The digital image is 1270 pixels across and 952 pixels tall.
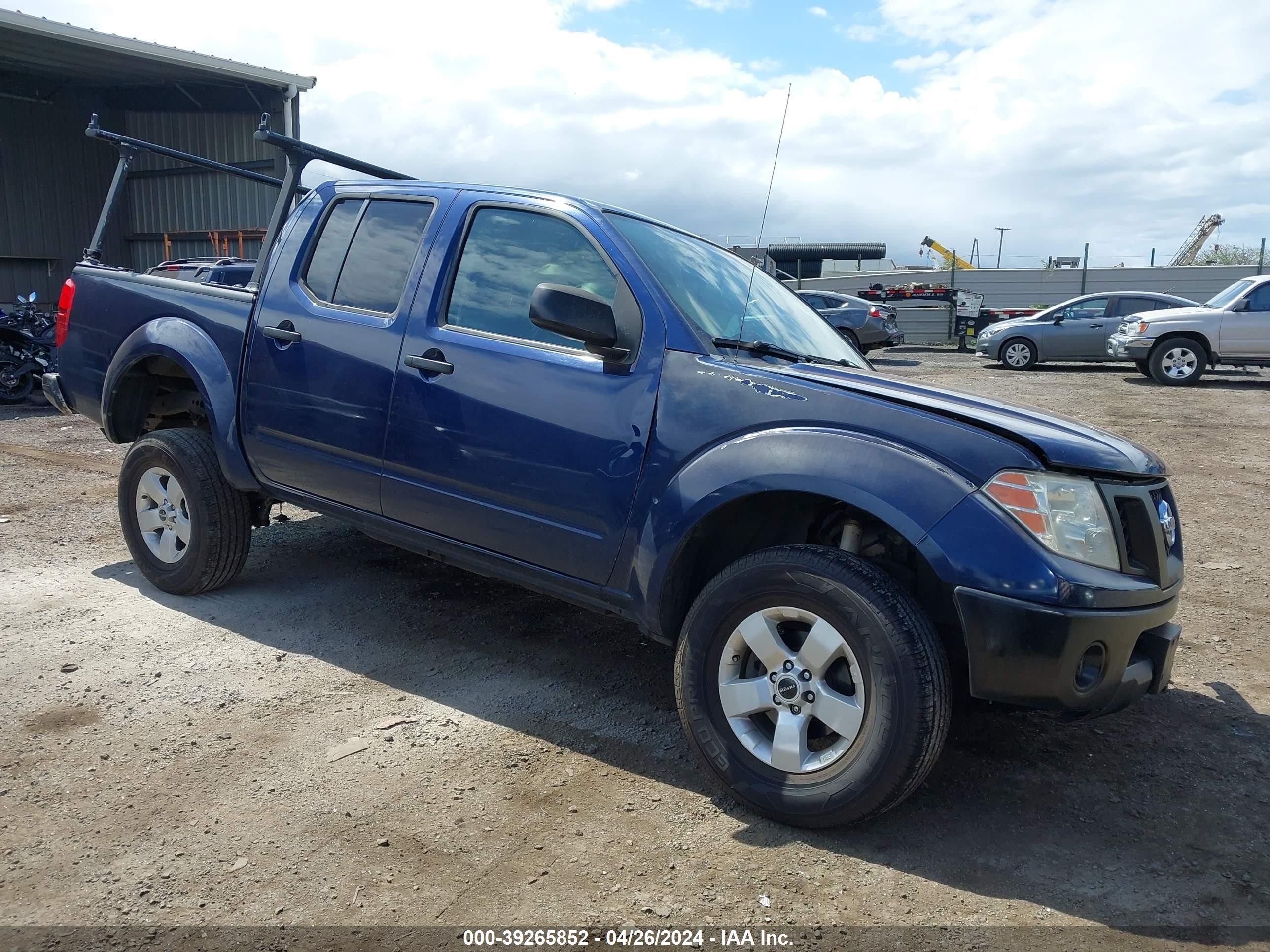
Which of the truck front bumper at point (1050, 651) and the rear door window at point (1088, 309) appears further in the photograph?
the rear door window at point (1088, 309)

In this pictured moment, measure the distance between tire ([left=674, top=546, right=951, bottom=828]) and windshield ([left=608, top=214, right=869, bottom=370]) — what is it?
0.93 meters

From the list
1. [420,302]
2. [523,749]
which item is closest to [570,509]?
[523,749]

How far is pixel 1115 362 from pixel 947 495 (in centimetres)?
1944

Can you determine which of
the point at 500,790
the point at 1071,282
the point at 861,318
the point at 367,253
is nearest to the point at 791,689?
the point at 500,790

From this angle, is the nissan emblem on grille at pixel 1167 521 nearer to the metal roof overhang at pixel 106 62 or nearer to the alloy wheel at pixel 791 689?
the alloy wheel at pixel 791 689

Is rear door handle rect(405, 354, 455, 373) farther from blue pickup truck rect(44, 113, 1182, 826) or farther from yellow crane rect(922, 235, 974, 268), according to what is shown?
yellow crane rect(922, 235, 974, 268)

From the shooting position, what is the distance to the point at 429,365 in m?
3.62

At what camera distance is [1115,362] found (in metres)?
19.8

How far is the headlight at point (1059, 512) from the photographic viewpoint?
2.63m

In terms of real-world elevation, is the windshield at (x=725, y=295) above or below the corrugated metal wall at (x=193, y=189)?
below

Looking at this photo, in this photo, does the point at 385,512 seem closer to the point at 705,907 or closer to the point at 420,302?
the point at 420,302

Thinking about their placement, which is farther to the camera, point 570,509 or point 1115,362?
point 1115,362

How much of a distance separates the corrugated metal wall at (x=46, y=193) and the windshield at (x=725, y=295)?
1032 inches

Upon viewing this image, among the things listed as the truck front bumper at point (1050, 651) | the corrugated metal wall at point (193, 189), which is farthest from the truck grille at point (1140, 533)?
the corrugated metal wall at point (193, 189)
